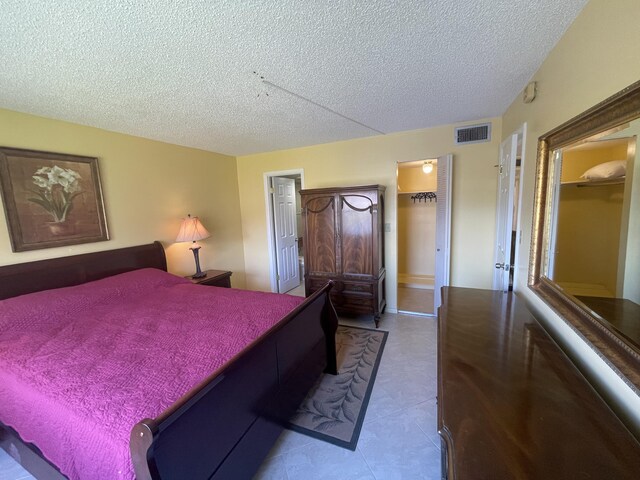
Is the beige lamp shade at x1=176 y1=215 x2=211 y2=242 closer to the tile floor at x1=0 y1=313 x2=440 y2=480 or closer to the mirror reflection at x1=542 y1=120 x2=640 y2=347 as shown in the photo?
the tile floor at x1=0 y1=313 x2=440 y2=480

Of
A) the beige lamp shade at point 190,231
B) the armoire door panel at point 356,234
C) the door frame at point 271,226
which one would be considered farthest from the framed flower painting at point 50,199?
the armoire door panel at point 356,234

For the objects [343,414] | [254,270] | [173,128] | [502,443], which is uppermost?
[173,128]

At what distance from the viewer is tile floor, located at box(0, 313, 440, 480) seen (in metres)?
1.51

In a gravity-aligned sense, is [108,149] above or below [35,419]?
above

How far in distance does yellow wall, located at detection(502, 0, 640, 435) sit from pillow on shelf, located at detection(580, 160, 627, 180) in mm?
267

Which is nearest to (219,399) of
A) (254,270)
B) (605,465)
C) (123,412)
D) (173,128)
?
(123,412)

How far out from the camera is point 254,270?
455 centimetres

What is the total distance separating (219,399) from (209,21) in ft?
5.72

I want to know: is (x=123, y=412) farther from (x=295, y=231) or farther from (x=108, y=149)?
(x=295, y=231)

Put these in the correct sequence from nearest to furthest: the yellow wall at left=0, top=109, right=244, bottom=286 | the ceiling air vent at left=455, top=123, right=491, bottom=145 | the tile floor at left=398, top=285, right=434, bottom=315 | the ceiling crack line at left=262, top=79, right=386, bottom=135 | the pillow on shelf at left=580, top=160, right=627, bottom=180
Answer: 1. the pillow on shelf at left=580, top=160, right=627, bottom=180
2. the ceiling crack line at left=262, top=79, right=386, bottom=135
3. the yellow wall at left=0, top=109, right=244, bottom=286
4. the ceiling air vent at left=455, top=123, right=491, bottom=145
5. the tile floor at left=398, top=285, right=434, bottom=315

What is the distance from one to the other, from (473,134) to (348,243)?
186 centimetres

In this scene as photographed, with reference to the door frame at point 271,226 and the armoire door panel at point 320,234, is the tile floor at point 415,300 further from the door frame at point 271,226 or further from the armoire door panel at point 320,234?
the door frame at point 271,226

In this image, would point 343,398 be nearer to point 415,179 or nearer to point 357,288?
point 357,288

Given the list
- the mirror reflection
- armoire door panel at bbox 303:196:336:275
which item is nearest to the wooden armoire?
armoire door panel at bbox 303:196:336:275
